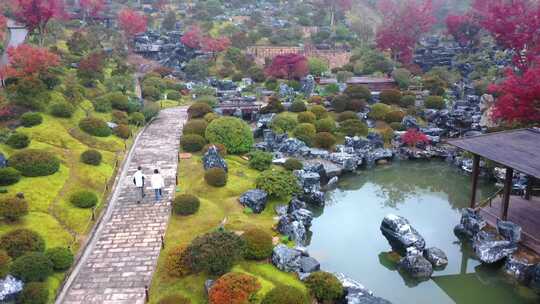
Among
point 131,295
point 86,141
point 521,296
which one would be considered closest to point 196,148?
point 86,141

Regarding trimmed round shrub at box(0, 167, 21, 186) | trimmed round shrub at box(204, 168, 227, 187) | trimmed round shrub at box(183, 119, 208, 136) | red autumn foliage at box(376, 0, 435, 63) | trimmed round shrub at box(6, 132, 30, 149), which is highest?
red autumn foliage at box(376, 0, 435, 63)

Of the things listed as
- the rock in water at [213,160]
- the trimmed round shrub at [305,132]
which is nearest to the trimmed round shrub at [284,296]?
the rock in water at [213,160]

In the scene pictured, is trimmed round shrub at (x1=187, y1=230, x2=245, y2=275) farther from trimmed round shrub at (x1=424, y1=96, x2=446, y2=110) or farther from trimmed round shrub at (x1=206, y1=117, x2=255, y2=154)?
trimmed round shrub at (x1=424, y1=96, x2=446, y2=110)

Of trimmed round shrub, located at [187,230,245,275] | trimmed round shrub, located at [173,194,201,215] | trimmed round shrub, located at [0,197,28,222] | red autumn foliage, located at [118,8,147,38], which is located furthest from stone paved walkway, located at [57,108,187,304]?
red autumn foliage, located at [118,8,147,38]

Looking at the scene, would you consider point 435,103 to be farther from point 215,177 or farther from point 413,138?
point 215,177

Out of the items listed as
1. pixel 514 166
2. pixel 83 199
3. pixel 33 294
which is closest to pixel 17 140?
pixel 83 199

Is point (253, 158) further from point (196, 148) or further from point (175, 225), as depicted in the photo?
point (175, 225)

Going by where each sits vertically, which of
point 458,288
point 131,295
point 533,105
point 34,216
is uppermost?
point 533,105
